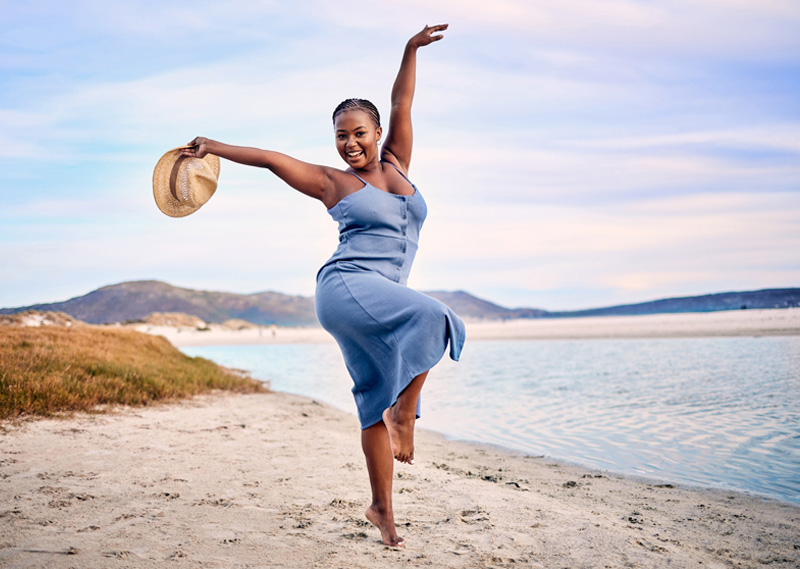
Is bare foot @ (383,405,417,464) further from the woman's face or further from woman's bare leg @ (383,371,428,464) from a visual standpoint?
the woman's face

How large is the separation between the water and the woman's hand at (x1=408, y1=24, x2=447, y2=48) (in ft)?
15.3

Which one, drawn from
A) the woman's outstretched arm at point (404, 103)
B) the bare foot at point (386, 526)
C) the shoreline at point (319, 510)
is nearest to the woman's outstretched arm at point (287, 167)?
the woman's outstretched arm at point (404, 103)

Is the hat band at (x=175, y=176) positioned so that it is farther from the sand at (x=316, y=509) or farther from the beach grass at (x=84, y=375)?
the beach grass at (x=84, y=375)

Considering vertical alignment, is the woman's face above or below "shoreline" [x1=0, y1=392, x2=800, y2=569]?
above

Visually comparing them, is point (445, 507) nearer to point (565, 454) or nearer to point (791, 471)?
point (565, 454)

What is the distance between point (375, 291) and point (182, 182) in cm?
145

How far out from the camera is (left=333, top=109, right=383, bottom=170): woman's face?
3408 millimetres

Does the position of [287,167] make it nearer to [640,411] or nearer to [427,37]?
[427,37]

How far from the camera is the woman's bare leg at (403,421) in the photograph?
3264 millimetres

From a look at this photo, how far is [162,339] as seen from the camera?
53.9 feet

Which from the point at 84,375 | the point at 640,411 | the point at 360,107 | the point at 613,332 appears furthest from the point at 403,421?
the point at 613,332

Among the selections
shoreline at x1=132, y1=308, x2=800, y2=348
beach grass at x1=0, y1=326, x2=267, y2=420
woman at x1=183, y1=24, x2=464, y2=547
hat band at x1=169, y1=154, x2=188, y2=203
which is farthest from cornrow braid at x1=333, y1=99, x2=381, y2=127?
shoreline at x1=132, y1=308, x2=800, y2=348

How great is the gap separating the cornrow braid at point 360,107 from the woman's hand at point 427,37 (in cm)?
72

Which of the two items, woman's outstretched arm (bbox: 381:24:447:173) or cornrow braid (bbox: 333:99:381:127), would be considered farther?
woman's outstretched arm (bbox: 381:24:447:173)
